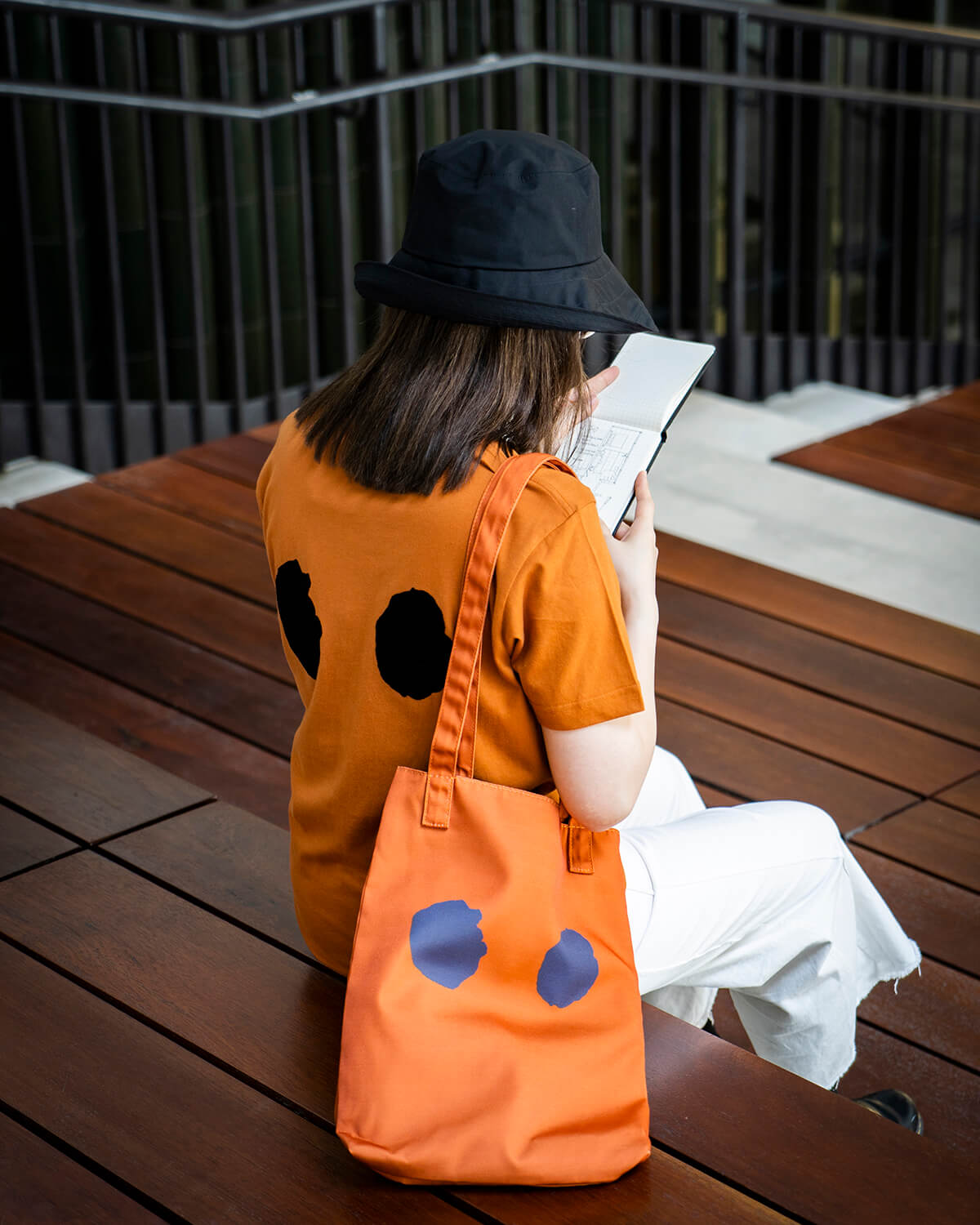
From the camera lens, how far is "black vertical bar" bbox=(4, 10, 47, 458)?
3254 mm

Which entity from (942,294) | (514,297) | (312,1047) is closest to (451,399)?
(514,297)

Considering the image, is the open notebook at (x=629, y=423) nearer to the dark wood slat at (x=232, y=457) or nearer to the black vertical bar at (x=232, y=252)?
the dark wood slat at (x=232, y=457)

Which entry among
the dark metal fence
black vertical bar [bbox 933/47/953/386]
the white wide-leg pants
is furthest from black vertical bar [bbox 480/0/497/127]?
the white wide-leg pants

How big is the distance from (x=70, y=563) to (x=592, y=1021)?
6.53 ft

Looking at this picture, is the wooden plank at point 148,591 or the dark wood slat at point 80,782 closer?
the dark wood slat at point 80,782

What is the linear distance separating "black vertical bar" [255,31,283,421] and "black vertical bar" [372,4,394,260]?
0.29m

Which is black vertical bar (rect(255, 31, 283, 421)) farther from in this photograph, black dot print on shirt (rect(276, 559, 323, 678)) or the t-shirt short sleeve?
the t-shirt short sleeve

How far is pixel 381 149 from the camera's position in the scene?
377 centimetres

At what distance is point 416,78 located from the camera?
367cm

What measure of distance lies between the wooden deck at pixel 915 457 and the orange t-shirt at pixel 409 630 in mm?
2450

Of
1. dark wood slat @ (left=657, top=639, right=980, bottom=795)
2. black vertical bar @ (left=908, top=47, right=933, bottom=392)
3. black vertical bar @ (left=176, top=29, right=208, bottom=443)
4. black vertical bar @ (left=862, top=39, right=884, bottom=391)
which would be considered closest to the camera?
dark wood slat @ (left=657, top=639, right=980, bottom=795)

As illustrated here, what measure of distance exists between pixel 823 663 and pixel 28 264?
2163mm

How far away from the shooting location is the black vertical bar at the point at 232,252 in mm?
3525

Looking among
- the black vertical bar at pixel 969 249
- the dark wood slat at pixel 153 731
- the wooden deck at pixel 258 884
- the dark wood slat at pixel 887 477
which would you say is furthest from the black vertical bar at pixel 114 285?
the black vertical bar at pixel 969 249
